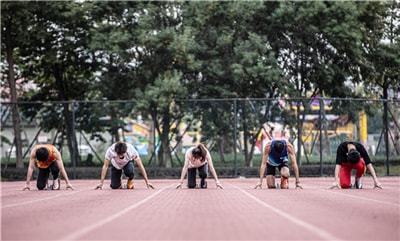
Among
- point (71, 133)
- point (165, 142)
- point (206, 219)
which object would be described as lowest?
point (206, 219)

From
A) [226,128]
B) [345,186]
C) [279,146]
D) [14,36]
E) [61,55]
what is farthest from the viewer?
[61,55]

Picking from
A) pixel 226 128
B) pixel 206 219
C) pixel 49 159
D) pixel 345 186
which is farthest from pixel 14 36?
pixel 206 219

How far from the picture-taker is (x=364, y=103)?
97.3 ft

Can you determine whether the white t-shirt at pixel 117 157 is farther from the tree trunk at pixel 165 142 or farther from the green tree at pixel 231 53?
the green tree at pixel 231 53

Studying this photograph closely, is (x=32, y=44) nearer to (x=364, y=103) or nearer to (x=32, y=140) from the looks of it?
(x=32, y=140)

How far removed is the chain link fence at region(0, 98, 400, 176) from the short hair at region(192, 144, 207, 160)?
11094 mm

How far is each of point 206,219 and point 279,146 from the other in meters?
7.94

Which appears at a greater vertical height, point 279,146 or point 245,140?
point 245,140

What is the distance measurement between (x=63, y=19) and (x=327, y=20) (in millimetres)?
11896

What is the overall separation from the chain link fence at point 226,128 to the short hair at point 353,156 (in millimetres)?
12605

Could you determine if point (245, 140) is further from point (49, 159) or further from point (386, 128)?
point (49, 159)

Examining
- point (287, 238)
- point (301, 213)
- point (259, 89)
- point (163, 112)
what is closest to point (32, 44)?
point (163, 112)

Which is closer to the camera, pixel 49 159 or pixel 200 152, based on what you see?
pixel 49 159

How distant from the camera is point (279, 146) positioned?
1688 centimetres
